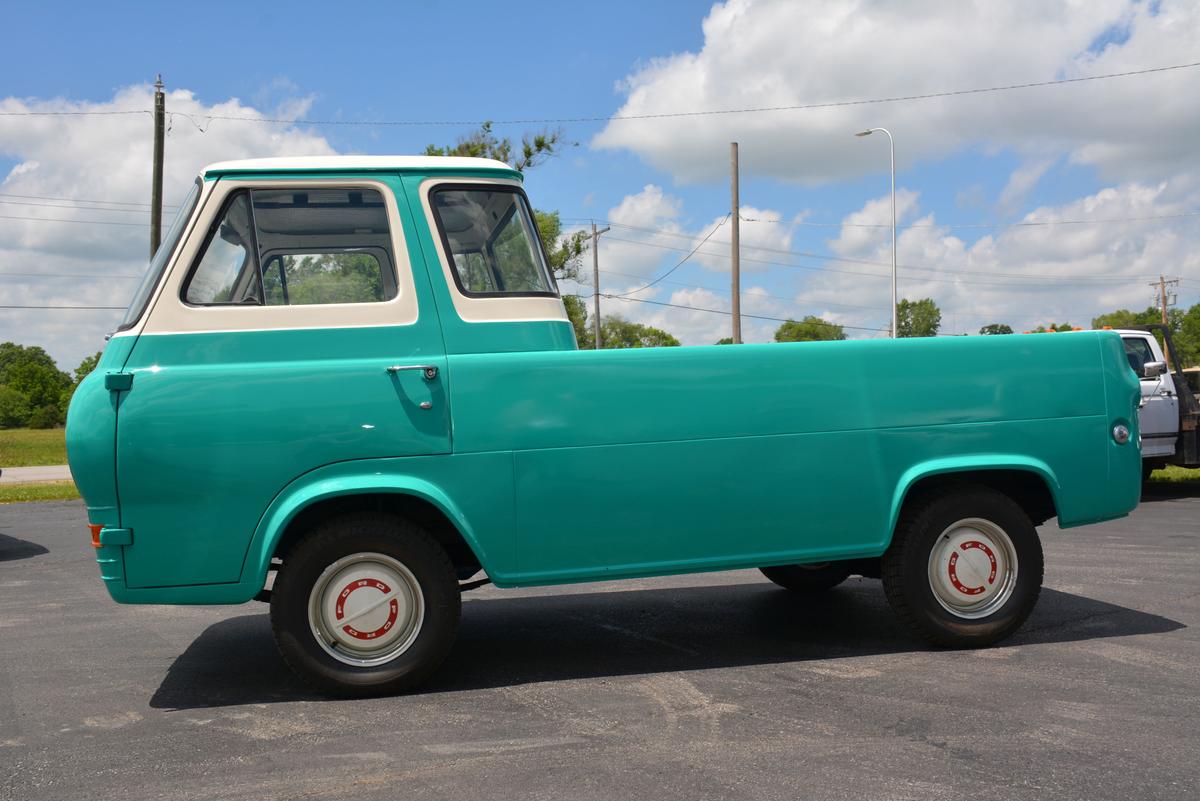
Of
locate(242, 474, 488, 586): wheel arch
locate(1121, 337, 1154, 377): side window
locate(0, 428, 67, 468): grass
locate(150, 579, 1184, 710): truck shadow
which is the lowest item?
locate(0, 428, 67, 468): grass

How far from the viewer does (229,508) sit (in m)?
4.61

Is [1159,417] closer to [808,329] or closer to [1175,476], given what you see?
[1175,476]

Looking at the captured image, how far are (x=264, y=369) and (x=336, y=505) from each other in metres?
0.69

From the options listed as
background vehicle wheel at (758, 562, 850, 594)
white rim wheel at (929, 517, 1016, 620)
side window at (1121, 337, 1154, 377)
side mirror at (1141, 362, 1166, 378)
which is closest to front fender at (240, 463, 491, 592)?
white rim wheel at (929, 517, 1016, 620)

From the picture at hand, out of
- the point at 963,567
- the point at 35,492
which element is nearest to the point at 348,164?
the point at 963,567

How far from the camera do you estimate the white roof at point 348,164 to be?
4914 millimetres

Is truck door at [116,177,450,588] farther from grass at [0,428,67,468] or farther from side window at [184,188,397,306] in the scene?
grass at [0,428,67,468]

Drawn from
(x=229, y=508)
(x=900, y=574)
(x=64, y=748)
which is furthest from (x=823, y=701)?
(x=64, y=748)

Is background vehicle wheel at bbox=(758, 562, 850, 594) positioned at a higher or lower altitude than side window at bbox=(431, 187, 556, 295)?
lower

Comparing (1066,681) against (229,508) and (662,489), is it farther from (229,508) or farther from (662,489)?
(229,508)

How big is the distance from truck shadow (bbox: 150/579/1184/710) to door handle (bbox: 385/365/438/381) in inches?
57.8

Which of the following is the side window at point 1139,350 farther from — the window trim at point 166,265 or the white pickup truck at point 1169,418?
the window trim at point 166,265

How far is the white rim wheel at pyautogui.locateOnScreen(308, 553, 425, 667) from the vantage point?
4754 mm

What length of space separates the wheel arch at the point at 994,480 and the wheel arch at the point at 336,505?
6.87ft
